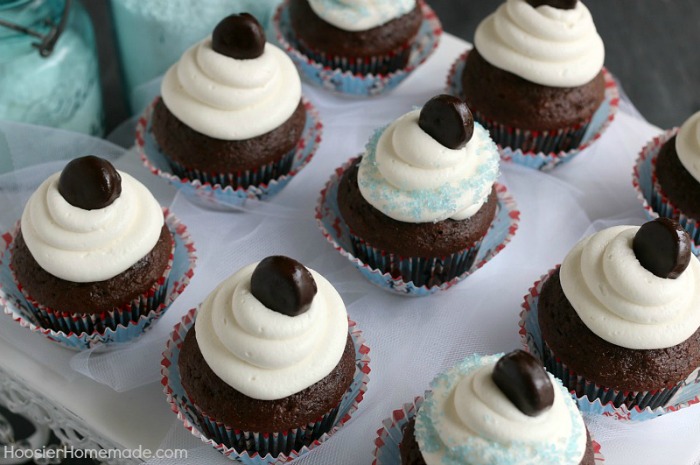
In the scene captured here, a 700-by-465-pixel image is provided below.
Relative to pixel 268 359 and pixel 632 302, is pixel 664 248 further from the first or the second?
pixel 268 359

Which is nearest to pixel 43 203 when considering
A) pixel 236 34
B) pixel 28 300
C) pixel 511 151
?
pixel 28 300

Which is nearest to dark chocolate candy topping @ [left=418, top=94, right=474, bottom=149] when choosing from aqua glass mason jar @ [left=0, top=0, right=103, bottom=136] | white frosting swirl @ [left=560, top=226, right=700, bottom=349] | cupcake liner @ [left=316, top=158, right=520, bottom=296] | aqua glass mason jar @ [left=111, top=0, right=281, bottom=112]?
cupcake liner @ [left=316, top=158, right=520, bottom=296]

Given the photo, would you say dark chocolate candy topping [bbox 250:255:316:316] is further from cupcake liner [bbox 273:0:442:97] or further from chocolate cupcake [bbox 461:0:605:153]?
cupcake liner [bbox 273:0:442:97]

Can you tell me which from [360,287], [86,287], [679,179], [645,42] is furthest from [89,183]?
[645,42]

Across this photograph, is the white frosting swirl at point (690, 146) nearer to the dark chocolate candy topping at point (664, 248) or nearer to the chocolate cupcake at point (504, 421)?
the dark chocolate candy topping at point (664, 248)

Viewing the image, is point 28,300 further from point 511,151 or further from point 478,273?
point 511,151
